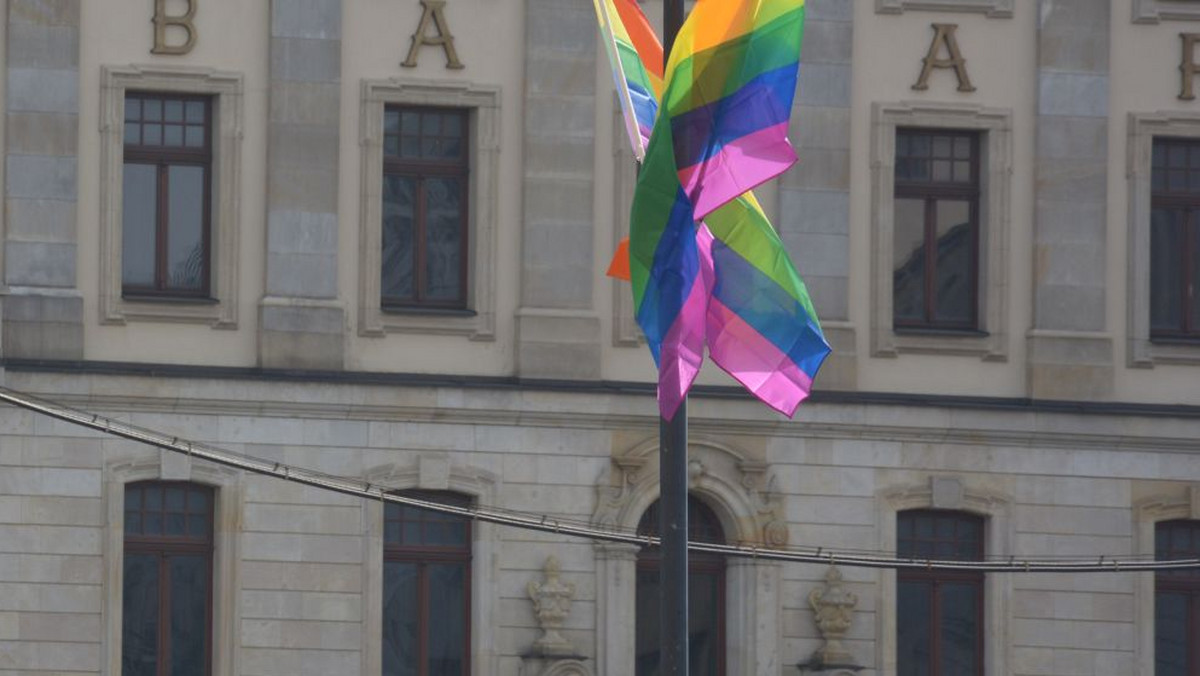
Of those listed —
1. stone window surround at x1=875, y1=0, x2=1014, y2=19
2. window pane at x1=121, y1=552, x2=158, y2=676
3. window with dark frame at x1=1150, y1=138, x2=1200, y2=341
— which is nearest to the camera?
window pane at x1=121, y1=552, x2=158, y2=676

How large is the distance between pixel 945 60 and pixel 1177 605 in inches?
252

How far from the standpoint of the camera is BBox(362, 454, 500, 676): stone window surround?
1667 inches

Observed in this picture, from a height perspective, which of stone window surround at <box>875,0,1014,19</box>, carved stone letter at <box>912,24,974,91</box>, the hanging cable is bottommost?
the hanging cable

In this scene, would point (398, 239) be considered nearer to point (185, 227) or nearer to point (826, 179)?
point (185, 227)

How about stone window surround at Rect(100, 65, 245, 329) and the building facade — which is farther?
stone window surround at Rect(100, 65, 245, 329)

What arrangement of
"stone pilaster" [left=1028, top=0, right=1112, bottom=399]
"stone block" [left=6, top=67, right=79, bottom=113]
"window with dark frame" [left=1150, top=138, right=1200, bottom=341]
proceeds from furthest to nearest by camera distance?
"window with dark frame" [left=1150, top=138, right=1200, bottom=341] < "stone pilaster" [left=1028, top=0, right=1112, bottom=399] < "stone block" [left=6, top=67, right=79, bottom=113]

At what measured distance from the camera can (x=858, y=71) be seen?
143ft

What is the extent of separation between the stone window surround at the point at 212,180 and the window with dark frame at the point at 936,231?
715 cm

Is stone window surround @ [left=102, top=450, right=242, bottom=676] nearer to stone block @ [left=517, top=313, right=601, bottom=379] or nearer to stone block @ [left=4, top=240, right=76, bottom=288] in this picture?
stone block @ [left=4, top=240, right=76, bottom=288]

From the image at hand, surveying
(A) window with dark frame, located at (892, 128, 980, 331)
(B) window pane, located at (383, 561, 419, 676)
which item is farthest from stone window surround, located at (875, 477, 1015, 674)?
(B) window pane, located at (383, 561, 419, 676)

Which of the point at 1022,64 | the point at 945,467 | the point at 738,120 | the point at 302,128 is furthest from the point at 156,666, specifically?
the point at 738,120

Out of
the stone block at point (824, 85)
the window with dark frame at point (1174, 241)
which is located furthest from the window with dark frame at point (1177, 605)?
the stone block at point (824, 85)

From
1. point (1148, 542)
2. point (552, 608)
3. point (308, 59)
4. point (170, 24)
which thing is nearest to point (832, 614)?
point (552, 608)

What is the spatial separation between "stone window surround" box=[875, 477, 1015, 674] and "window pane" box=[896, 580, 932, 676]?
323 mm
